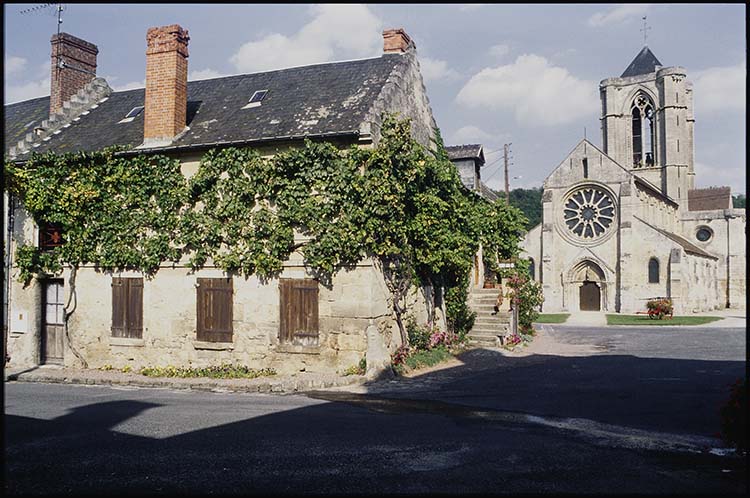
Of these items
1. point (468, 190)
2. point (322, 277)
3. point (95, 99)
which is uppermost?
point (95, 99)

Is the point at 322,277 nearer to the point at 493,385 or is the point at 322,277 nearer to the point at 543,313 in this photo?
the point at 493,385

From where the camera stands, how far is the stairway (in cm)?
1886

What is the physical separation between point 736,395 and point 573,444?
181 cm

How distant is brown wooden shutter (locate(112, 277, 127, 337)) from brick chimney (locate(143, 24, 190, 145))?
137 inches

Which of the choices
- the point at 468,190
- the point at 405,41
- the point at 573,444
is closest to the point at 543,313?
the point at 468,190

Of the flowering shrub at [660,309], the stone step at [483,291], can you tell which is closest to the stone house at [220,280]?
the stone step at [483,291]

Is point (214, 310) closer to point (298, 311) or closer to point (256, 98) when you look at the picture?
point (298, 311)

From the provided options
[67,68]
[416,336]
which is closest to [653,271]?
[416,336]

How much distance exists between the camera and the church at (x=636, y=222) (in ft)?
129

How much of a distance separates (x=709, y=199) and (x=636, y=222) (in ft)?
69.7

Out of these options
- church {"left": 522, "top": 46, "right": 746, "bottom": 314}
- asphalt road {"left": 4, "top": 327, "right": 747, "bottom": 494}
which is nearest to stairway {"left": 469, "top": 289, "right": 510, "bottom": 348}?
asphalt road {"left": 4, "top": 327, "right": 747, "bottom": 494}

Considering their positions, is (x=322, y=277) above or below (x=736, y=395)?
above

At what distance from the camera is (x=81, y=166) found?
15.4 m

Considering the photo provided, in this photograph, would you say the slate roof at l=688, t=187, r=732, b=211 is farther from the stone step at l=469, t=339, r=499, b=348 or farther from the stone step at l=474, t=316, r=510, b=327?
the stone step at l=469, t=339, r=499, b=348
